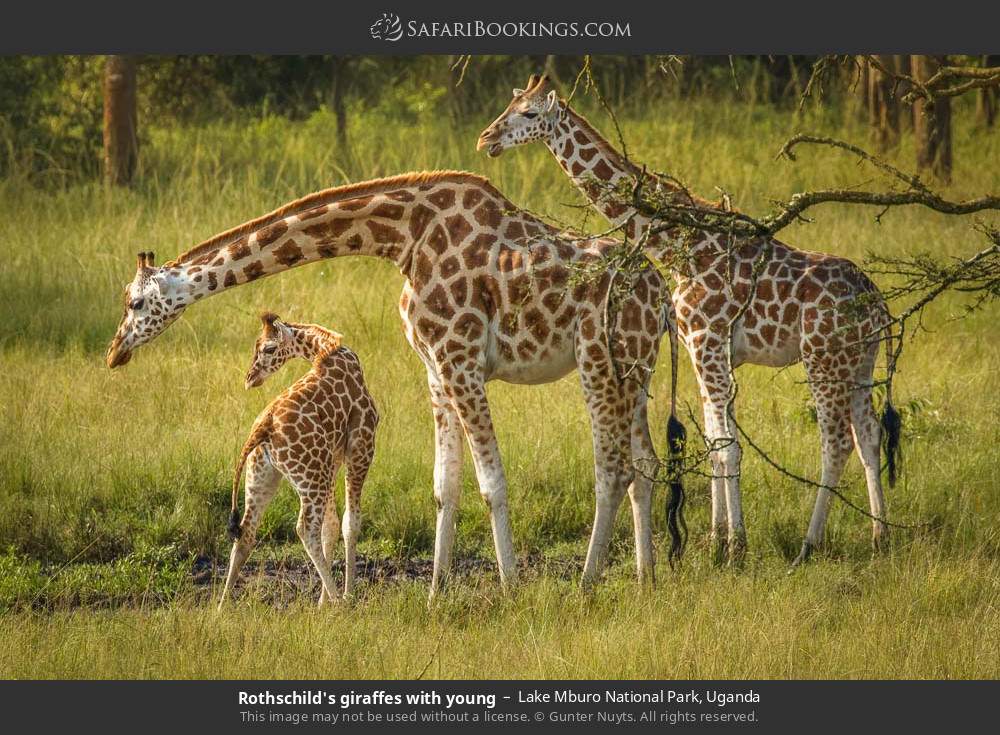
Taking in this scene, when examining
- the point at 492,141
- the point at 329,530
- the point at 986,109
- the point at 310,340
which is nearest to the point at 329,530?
the point at 329,530

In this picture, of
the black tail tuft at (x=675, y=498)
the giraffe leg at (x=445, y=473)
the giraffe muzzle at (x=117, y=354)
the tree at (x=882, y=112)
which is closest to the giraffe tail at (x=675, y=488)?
the black tail tuft at (x=675, y=498)

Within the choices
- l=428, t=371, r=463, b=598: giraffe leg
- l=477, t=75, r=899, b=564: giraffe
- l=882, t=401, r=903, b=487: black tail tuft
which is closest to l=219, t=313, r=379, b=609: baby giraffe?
l=428, t=371, r=463, b=598: giraffe leg

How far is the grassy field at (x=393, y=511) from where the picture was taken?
6398 mm

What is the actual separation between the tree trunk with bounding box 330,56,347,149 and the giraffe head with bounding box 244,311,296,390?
30.7 feet

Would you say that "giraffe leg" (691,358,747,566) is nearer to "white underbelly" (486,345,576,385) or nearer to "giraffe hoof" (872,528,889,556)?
"giraffe hoof" (872,528,889,556)

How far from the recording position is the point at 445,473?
729 cm

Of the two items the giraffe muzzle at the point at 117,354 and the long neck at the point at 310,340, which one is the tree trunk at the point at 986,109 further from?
the giraffe muzzle at the point at 117,354

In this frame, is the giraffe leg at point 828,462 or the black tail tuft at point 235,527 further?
the giraffe leg at point 828,462

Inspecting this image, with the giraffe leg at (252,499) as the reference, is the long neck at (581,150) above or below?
above

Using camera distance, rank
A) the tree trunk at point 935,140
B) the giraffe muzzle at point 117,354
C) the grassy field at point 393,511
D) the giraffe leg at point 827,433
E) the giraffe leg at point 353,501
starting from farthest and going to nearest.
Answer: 1. the tree trunk at point 935,140
2. the giraffe leg at point 827,433
3. the giraffe leg at point 353,501
4. the giraffe muzzle at point 117,354
5. the grassy field at point 393,511

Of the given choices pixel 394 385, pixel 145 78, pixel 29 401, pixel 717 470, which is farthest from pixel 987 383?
pixel 145 78

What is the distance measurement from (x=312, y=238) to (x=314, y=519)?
1.39 metres

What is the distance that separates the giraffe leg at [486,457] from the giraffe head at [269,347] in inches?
45.8

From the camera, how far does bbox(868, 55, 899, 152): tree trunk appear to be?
679 inches
